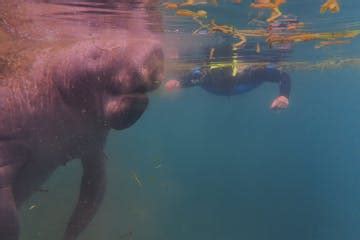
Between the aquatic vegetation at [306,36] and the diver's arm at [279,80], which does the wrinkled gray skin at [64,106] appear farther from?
the aquatic vegetation at [306,36]

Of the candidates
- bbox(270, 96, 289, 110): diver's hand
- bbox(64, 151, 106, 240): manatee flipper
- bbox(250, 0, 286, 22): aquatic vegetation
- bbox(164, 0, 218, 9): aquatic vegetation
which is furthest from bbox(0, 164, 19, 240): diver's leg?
bbox(270, 96, 289, 110): diver's hand

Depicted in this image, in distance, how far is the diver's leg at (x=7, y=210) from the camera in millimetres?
4250

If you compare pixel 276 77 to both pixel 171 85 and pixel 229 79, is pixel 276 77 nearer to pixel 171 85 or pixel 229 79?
pixel 229 79

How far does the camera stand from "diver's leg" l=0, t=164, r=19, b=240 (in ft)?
13.9

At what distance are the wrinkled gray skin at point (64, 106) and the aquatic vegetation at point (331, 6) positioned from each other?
5781mm

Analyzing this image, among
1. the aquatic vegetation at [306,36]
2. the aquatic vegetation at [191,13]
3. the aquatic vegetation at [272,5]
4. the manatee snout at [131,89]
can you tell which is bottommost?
the aquatic vegetation at [306,36]

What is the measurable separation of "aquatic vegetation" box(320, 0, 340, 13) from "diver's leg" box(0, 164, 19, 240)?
7951 millimetres

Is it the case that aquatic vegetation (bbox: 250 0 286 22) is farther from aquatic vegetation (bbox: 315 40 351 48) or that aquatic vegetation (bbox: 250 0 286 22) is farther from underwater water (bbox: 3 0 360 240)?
aquatic vegetation (bbox: 315 40 351 48)

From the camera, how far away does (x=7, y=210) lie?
4270mm

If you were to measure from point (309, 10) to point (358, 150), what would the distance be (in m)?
99.6

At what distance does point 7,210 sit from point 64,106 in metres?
1.39

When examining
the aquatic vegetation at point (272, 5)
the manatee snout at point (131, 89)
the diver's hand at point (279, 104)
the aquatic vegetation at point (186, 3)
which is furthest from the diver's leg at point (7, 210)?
the diver's hand at point (279, 104)

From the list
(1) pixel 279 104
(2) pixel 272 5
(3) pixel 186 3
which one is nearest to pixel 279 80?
(1) pixel 279 104

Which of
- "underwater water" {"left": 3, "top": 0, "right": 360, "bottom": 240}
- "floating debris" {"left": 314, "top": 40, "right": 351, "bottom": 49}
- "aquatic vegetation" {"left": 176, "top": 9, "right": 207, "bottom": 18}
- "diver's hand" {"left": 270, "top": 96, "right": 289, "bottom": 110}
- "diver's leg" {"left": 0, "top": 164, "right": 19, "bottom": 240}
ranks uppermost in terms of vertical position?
"aquatic vegetation" {"left": 176, "top": 9, "right": 207, "bottom": 18}
